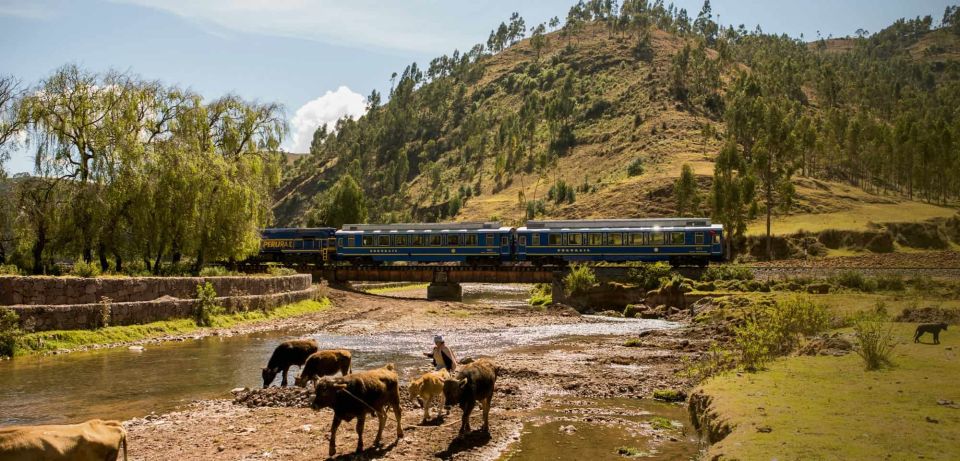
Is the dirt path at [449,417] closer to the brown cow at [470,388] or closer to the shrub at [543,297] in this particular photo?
the brown cow at [470,388]

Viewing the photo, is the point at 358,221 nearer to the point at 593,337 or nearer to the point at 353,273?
the point at 353,273

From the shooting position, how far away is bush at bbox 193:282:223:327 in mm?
29855

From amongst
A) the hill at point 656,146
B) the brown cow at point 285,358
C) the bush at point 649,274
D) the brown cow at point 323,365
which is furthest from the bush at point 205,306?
the hill at point 656,146

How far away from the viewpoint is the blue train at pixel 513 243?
48.5 m

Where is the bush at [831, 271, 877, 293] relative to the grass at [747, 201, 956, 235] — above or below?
below

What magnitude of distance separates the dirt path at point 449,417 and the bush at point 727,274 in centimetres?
1610

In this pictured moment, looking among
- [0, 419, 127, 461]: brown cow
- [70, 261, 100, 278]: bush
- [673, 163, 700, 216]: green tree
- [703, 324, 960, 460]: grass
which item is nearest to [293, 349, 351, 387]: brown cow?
[0, 419, 127, 461]: brown cow

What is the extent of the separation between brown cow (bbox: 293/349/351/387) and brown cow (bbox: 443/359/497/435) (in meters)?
4.38

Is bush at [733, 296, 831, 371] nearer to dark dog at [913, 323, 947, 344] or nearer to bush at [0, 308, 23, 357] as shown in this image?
dark dog at [913, 323, 947, 344]

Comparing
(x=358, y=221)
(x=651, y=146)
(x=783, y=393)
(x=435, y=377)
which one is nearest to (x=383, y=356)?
(x=435, y=377)

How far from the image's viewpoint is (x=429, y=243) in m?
53.6

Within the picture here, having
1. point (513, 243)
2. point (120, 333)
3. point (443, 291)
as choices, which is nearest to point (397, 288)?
point (443, 291)

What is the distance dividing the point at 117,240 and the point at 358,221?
57.9 meters

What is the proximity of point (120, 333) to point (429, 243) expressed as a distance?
29.9m
